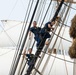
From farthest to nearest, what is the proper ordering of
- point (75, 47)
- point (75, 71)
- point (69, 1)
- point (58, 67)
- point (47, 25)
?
point (58, 67)
point (69, 1)
point (75, 71)
point (47, 25)
point (75, 47)

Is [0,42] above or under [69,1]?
under

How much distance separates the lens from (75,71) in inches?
264

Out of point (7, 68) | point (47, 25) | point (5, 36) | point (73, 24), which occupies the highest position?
point (73, 24)

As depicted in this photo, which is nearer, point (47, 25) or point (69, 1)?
point (47, 25)

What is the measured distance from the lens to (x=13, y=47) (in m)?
23.5

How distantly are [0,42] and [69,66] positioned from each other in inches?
204

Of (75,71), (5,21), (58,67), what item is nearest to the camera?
(75,71)

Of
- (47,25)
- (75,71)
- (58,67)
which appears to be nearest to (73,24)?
(47,25)

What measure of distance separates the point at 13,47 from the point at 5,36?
0.94 m

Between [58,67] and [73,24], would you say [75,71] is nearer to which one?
[73,24]

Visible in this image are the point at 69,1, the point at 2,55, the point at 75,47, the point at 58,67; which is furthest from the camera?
the point at 2,55

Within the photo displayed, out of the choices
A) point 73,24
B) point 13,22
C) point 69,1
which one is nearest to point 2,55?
point 13,22

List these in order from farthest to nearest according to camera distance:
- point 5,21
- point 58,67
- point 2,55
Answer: point 5,21
point 2,55
point 58,67

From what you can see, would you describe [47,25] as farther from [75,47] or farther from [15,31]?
[15,31]
